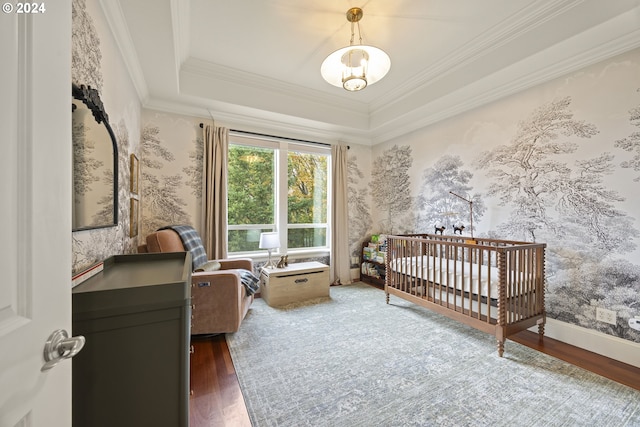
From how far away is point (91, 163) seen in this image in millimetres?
1353

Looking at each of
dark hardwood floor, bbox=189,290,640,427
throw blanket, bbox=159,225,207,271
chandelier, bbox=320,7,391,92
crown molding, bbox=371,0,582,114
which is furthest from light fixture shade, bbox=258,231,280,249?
crown molding, bbox=371,0,582,114

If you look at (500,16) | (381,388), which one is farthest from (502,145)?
(381,388)

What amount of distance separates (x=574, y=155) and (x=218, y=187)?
11.9ft

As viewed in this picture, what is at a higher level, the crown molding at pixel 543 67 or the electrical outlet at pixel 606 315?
the crown molding at pixel 543 67


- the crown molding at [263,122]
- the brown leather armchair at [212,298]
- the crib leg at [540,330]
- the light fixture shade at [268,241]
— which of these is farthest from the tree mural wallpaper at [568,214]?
the brown leather armchair at [212,298]

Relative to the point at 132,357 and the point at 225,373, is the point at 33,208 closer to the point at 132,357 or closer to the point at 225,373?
the point at 132,357

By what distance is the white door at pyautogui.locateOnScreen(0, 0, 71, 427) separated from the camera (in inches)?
17.5

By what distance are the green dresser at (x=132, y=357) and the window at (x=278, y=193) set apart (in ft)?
8.83

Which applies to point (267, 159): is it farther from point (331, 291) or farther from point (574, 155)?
point (574, 155)

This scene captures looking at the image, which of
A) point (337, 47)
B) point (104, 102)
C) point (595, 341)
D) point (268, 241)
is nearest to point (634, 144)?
point (595, 341)

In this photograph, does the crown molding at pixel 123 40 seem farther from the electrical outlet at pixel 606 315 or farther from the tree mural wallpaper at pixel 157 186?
the electrical outlet at pixel 606 315

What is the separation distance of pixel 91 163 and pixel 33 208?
1.08m

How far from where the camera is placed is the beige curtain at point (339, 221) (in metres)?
4.08

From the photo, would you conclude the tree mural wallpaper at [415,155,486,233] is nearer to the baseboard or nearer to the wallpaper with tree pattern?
the baseboard
